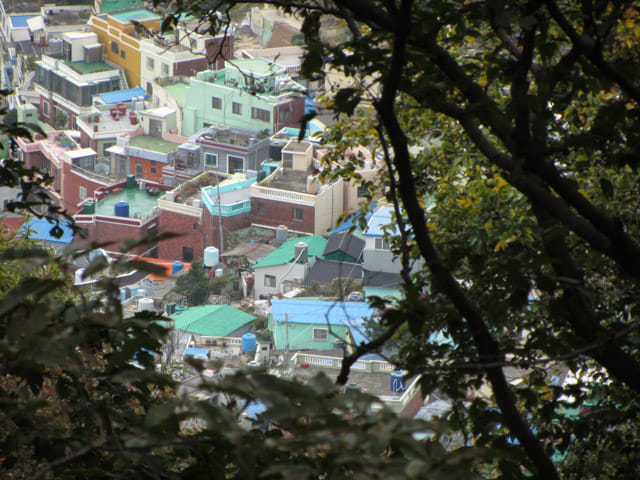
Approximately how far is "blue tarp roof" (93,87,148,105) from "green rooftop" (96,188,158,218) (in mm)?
4210

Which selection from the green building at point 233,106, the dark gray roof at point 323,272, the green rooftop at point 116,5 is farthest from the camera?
the green rooftop at point 116,5

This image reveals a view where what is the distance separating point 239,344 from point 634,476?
1239 cm

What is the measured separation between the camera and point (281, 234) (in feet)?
62.0

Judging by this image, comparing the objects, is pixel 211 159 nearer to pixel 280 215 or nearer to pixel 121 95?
pixel 280 215

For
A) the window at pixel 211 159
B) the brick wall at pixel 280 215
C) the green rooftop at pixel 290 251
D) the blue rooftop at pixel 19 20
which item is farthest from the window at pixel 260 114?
the blue rooftop at pixel 19 20

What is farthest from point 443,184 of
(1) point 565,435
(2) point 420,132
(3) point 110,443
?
(3) point 110,443

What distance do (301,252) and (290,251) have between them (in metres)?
0.55

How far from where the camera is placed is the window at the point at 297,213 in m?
18.8

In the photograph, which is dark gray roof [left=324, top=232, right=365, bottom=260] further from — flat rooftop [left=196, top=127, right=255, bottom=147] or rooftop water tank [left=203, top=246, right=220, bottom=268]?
flat rooftop [left=196, top=127, right=255, bottom=147]

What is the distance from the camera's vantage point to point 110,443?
49.4 inches

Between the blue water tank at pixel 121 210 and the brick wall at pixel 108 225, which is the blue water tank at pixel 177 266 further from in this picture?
the blue water tank at pixel 121 210

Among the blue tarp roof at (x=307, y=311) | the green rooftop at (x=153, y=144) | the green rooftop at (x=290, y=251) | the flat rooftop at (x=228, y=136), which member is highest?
the flat rooftop at (x=228, y=136)

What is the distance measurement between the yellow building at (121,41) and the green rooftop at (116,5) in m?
1.80

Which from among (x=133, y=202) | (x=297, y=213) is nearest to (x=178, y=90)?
(x=133, y=202)
